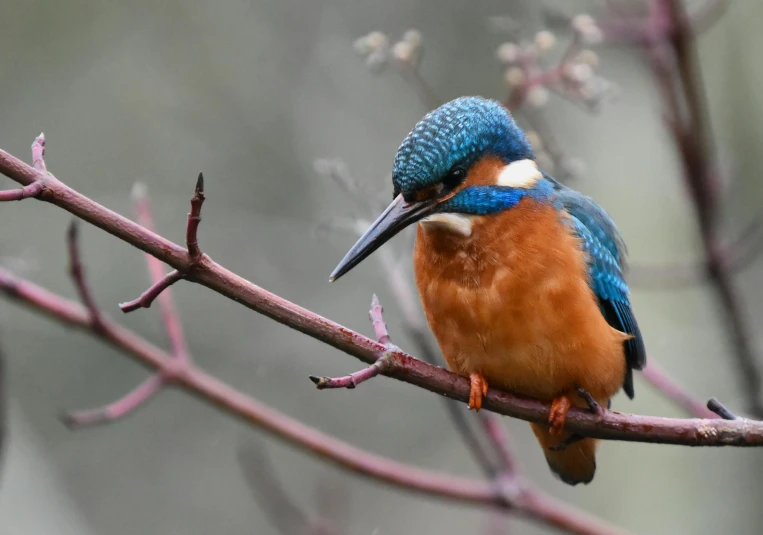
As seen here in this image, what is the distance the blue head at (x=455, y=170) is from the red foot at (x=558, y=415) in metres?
0.53

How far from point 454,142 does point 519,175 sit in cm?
29

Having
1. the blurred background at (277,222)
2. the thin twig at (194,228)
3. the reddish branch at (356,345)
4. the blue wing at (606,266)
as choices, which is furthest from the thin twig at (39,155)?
the blurred background at (277,222)

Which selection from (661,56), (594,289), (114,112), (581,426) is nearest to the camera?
(581,426)

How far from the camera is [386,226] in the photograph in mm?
2033

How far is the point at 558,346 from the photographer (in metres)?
2.21

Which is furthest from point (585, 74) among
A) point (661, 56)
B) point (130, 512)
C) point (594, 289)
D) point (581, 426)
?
point (130, 512)

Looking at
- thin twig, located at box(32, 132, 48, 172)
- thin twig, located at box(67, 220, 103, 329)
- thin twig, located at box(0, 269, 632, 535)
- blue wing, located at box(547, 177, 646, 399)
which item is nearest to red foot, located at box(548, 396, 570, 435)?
blue wing, located at box(547, 177, 646, 399)

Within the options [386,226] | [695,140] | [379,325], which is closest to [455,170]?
[386,226]

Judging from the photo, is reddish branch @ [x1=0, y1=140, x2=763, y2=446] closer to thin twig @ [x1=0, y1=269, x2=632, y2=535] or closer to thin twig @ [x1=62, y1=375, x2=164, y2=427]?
thin twig @ [x1=0, y1=269, x2=632, y2=535]

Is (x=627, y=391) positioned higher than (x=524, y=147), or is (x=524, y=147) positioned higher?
(x=524, y=147)

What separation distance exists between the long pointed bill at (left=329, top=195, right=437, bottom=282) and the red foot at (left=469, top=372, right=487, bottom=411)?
42cm

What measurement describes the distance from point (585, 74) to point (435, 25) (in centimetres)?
312

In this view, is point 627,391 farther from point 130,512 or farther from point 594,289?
point 130,512

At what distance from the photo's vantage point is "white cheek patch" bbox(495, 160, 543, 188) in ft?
7.55
